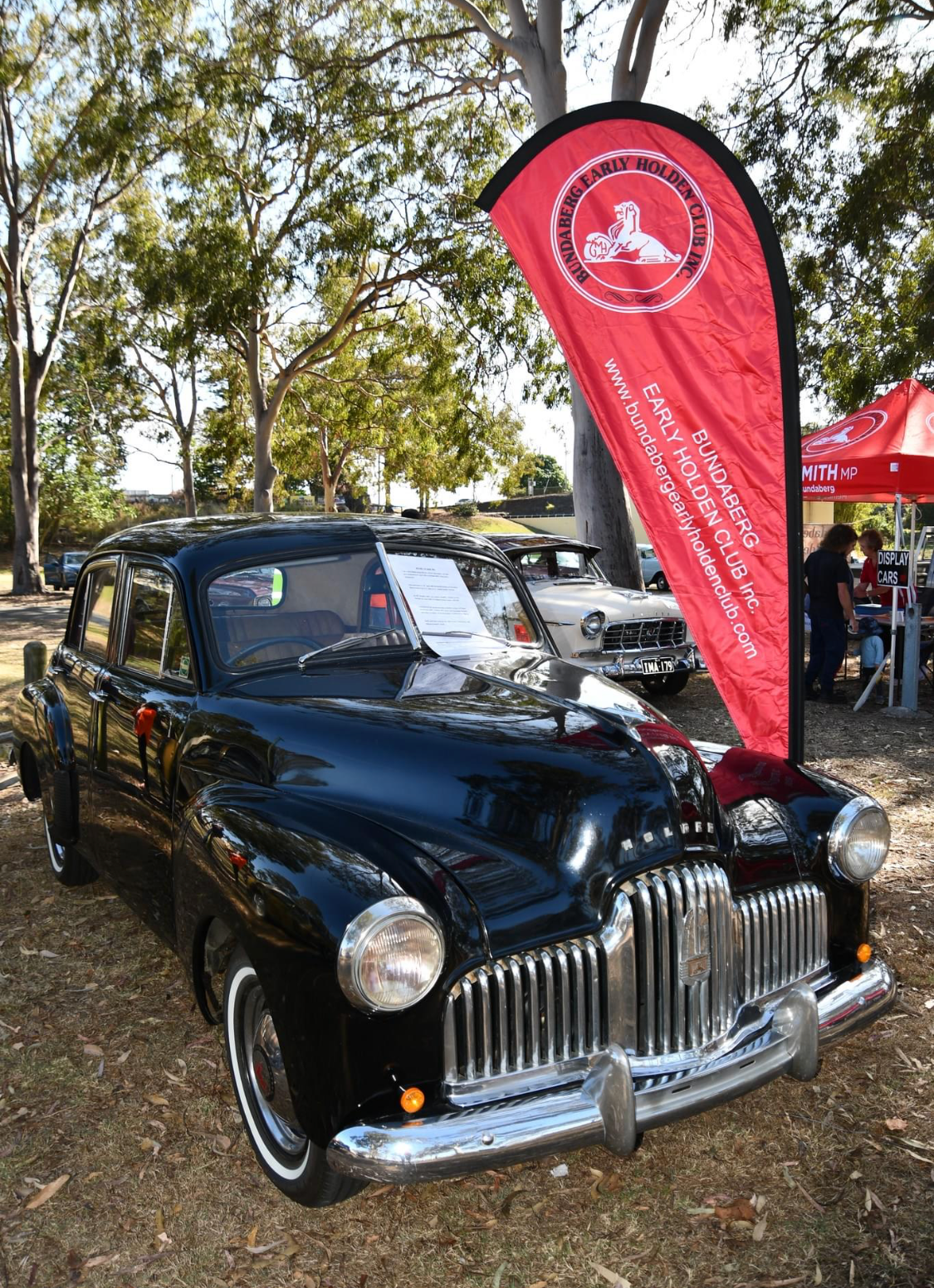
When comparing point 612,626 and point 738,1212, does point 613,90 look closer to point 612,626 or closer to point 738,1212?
point 612,626

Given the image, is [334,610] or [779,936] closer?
[779,936]

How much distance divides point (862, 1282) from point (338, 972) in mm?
1559

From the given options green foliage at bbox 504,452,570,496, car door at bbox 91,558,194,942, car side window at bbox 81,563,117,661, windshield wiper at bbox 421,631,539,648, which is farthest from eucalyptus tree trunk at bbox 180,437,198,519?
green foliage at bbox 504,452,570,496

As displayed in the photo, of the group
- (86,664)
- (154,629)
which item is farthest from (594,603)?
(154,629)

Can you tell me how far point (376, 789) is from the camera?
9.61ft

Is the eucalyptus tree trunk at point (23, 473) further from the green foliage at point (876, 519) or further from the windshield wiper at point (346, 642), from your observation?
the green foliage at point (876, 519)

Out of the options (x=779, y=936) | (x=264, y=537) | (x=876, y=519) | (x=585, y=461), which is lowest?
(x=779, y=936)

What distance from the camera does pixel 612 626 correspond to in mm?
10062

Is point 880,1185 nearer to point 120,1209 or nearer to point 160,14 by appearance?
point 120,1209

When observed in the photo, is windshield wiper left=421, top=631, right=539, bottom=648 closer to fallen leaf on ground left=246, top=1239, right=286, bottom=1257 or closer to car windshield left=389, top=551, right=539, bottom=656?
car windshield left=389, top=551, right=539, bottom=656

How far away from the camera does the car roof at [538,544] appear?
10906 millimetres

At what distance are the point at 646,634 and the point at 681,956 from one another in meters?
7.74

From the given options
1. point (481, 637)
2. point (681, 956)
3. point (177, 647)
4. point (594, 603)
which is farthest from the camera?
point (594, 603)

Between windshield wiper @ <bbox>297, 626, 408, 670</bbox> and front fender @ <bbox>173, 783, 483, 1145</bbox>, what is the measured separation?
34.0 inches
